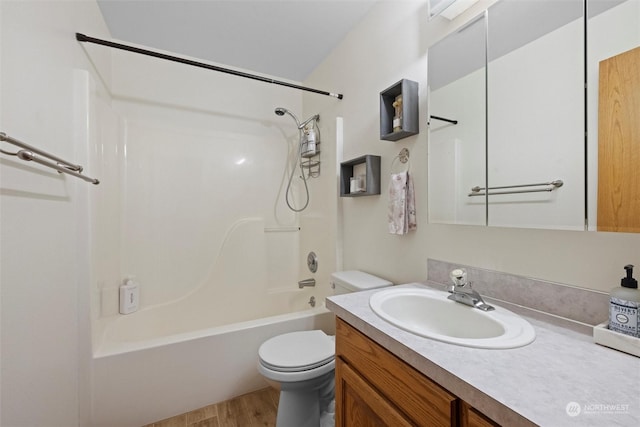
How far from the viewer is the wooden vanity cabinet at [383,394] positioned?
1.86ft

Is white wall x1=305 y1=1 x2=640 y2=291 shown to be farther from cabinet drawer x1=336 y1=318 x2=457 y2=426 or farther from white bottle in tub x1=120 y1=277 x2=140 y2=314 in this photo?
white bottle in tub x1=120 y1=277 x2=140 y2=314

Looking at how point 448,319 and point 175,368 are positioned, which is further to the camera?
point 175,368

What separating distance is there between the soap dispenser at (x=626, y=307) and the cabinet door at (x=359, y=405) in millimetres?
562

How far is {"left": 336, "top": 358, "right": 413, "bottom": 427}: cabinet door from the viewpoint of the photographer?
2.35 feet

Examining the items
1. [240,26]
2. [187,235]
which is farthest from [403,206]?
[187,235]

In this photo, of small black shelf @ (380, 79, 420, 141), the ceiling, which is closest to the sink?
small black shelf @ (380, 79, 420, 141)

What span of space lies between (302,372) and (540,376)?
963 millimetres

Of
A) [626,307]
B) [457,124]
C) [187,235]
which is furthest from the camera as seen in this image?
[187,235]

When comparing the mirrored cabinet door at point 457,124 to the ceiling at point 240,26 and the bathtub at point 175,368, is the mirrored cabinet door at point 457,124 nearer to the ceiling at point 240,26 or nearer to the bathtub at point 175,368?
the ceiling at point 240,26

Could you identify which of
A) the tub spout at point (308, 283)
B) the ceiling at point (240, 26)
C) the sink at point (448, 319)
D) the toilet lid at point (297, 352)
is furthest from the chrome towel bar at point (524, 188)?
the tub spout at point (308, 283)

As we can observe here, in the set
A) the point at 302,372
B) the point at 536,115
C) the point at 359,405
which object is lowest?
the point at 302,372

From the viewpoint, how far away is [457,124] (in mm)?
1160

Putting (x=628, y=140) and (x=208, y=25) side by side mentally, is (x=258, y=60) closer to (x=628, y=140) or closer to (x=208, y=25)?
(x=208, y=25)

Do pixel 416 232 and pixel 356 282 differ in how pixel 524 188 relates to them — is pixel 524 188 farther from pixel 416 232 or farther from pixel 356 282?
pixel 356 282
